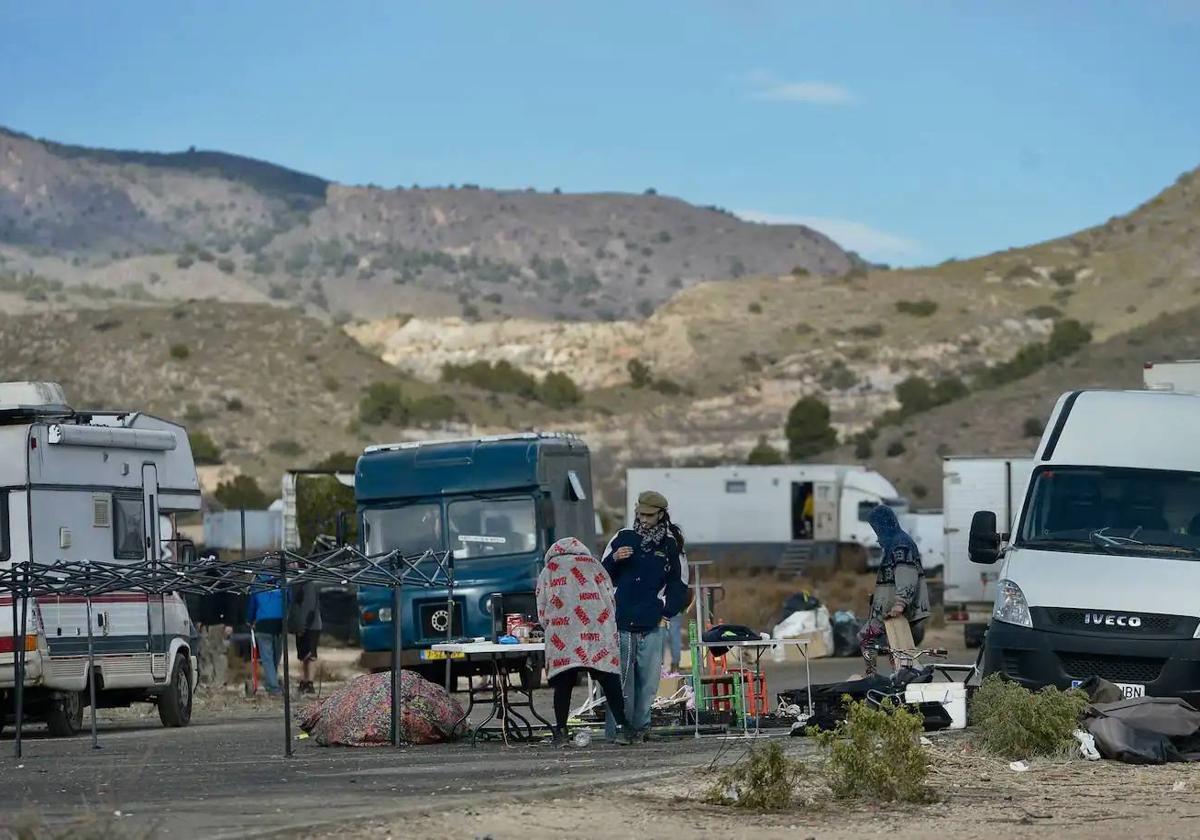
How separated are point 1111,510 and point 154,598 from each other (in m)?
9.35

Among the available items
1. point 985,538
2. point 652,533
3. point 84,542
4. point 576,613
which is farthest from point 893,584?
point 84,542

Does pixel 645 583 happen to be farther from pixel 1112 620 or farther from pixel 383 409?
pixel 383 409

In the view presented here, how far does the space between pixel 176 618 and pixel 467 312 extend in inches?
5278

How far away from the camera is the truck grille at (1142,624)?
1617cm

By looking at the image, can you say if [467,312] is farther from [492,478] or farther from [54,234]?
[492,478]

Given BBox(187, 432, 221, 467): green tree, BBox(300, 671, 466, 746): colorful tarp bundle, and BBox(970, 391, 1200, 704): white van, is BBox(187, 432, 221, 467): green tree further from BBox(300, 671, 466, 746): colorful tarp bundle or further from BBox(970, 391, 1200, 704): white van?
BBox(970, 391, 1200, 704): white van

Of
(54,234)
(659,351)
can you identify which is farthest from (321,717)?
(54,234)

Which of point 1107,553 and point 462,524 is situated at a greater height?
point 462,524

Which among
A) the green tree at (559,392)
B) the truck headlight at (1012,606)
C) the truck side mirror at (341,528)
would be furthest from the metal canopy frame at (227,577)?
the green tree at (559,392)

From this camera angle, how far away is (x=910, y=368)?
350ft

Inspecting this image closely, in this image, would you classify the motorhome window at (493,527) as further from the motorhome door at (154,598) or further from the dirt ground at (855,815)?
the dirt ground at (855,815)

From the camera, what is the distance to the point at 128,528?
2166 cm

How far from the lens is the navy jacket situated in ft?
55.3

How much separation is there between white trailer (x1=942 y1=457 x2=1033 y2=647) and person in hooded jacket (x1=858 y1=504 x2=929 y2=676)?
18.5m
